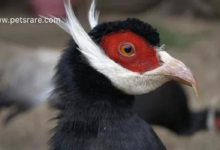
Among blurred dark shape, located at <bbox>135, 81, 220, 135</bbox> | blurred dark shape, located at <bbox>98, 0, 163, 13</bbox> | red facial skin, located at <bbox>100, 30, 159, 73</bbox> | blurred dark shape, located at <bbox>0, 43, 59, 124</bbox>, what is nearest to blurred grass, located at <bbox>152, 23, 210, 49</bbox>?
blurred dark shape, located at <bbox>98, 0, 163, 13</bbox>

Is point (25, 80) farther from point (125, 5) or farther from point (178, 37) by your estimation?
point (125, 5)

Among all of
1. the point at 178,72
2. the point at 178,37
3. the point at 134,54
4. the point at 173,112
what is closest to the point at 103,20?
the point at 178,37

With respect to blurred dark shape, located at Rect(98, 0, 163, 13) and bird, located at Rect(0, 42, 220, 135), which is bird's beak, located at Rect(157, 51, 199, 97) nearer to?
bird, located at Rect(0, 42, 220, 135)

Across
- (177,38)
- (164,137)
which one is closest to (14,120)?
(164,137)

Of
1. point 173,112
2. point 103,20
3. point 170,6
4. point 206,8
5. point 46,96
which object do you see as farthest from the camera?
point 170,6

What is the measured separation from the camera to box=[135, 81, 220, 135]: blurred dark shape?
443cm

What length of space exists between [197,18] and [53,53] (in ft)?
12.3

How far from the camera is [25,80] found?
4801 mm

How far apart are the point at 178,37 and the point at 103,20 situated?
4.52 feet

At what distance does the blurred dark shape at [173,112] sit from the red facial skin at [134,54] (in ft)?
6.25

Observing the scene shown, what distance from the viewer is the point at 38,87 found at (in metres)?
4.68

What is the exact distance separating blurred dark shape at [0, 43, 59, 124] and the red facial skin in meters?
2.18

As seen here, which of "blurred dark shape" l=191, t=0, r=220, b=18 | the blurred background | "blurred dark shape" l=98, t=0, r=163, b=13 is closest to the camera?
the blurred background

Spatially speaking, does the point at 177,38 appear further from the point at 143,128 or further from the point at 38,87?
the point at 143,128
